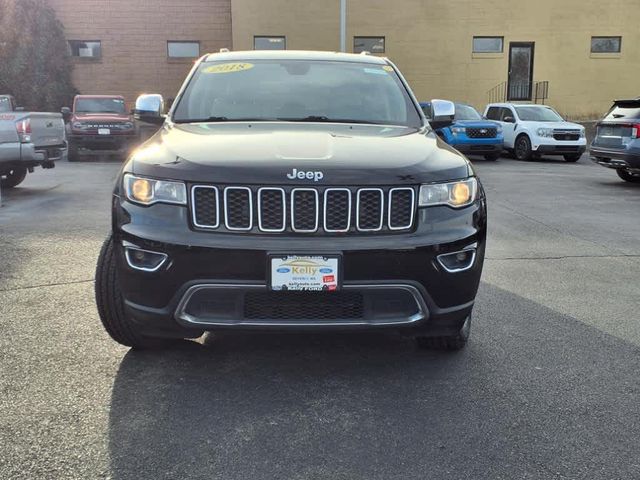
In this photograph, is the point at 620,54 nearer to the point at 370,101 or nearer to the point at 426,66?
the point at 426,66

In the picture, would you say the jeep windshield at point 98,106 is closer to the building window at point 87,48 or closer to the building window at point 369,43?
the building window at point 87,48

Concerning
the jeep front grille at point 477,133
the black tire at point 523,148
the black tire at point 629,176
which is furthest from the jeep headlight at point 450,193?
the black tire at point 523,148

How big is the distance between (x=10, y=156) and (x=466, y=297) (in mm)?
8672

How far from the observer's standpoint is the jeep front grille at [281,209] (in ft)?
9.57

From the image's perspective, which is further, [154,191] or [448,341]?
[448,341]

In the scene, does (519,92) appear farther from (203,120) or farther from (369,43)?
(203,120)

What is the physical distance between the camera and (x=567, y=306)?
4676mm

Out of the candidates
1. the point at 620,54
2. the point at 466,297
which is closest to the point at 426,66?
the point at 620,54

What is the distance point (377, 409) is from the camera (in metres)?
3.02

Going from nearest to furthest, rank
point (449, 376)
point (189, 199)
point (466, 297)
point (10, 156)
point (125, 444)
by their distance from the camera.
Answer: point (125, 444) < point (189, 199) < point (466, 297) < point (449, 376) < point (10, 156)

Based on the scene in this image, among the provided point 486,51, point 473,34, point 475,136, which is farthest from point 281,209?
point 486,51

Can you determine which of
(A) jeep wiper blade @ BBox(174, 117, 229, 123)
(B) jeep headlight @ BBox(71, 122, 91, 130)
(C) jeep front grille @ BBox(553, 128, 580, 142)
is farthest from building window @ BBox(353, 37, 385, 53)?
(A) jeep wiper blade @ BBox(174, 117, 229, 123)

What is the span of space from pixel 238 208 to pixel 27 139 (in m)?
8.26

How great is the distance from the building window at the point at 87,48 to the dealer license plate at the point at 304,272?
83.4ft
